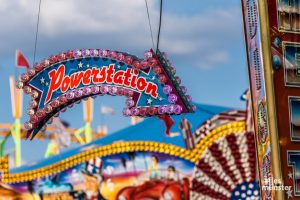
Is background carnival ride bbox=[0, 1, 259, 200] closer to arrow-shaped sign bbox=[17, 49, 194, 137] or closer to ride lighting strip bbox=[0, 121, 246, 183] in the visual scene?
ride lighting strip bbox=[0, 121, 246, 183]

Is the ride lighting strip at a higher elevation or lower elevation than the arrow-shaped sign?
lower

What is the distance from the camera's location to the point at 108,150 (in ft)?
63.4

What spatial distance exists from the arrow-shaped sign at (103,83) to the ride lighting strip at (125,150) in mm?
5812

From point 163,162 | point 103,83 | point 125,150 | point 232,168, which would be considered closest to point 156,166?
point 163,162

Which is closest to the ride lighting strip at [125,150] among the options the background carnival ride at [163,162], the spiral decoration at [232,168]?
the background carnival ride at [163,162]

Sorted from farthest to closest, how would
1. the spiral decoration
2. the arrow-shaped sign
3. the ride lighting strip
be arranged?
1. the ride lighting strip
2. the spiral decoration
3. the arrow-shaped sign

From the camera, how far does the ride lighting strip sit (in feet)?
58.4

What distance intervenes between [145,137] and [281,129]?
8.24 metres

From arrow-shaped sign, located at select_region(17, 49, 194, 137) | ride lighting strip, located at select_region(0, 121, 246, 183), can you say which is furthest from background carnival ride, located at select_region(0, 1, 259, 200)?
arrow-shaped sign, located at select_region(17, 49, 194, 137)

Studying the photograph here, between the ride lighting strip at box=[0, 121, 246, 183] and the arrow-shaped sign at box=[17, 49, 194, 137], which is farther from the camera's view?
the ride lighting strip at box=[0, 121, 246, 183]

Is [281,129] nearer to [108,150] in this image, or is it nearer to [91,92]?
[91,92]

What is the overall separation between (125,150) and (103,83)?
6.79 meters

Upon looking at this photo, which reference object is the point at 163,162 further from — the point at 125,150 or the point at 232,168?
the point at 232,168

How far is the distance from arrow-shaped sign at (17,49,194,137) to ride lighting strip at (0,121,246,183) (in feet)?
19.1
